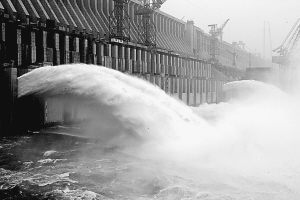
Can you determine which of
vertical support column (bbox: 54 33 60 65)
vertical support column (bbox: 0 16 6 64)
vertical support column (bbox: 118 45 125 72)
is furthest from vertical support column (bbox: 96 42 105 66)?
vertical support column (bbox: 0 16 6 64)

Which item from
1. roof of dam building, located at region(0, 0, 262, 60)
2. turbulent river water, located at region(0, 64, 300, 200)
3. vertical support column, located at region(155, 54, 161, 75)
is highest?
roof of dam building, located at region(0, 0, 262, 60)

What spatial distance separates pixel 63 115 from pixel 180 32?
204 ft

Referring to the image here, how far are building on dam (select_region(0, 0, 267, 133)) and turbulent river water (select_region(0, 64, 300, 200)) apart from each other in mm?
1600

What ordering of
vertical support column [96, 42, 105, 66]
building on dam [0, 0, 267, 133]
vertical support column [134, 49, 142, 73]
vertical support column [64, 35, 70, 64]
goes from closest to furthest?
building on dam [0, 0, 267, 133] → vertical support column [64, 35, 70, 64] → vertical support column [96, 42, 105, 66] → vertical support column [134, 49, 142, 73]

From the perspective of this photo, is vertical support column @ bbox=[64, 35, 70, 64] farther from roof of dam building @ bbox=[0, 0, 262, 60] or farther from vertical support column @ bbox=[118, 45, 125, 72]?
vertical support column @ bbox=[118, 45, 125, 72]

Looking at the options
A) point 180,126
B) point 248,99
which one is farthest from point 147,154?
point 248,99

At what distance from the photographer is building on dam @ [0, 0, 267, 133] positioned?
20.5m

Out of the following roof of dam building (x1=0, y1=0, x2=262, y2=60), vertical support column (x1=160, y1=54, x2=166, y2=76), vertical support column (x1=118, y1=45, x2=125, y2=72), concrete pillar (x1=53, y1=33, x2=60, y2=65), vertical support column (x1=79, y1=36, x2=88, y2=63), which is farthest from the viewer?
vertical support column (x1=160, y1=54, x2=166, y2=76)

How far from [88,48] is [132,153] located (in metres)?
16.2

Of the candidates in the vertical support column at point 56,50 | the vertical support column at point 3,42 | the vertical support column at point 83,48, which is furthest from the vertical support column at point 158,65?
the vertical support column at point 3,42

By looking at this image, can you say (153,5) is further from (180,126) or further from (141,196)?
(141,196)

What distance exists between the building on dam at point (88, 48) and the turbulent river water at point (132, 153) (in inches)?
63.0

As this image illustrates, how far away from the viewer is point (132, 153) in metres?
14.9

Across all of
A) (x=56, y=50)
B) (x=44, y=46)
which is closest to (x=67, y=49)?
(x=56, y=50)
